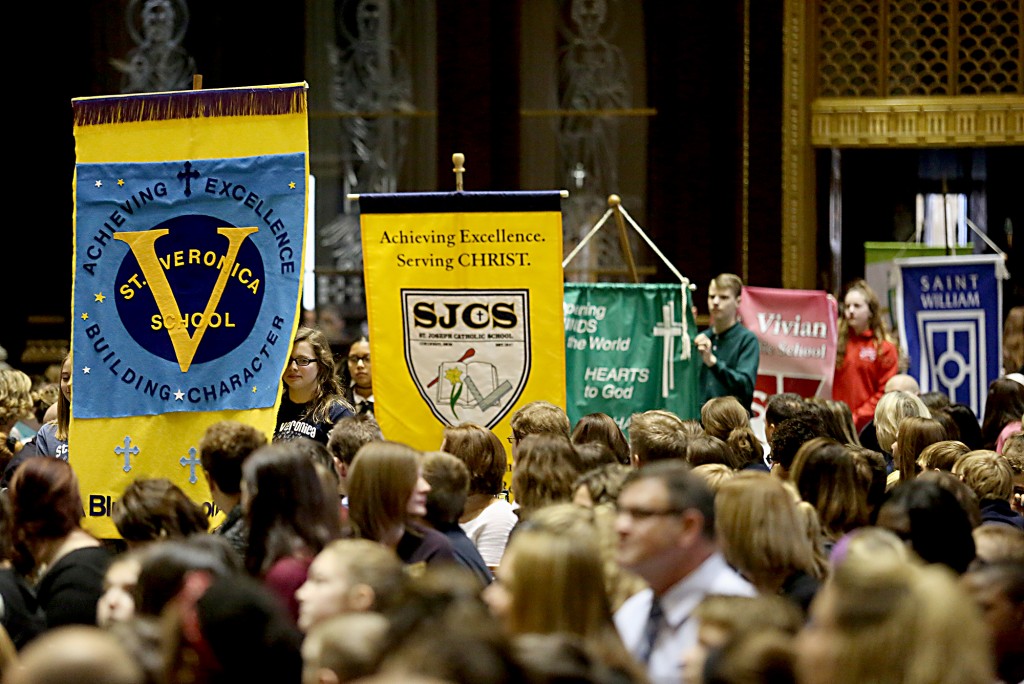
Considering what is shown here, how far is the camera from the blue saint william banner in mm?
6246

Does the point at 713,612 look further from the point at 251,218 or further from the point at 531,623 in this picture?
the point at 251,218

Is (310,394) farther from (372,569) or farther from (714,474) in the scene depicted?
(372,569)

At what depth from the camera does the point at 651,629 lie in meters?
3.91

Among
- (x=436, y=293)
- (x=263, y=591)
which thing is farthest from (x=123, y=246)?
(x=263, y=591)

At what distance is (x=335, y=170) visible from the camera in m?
12.9

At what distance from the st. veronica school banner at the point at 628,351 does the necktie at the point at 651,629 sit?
193 inches

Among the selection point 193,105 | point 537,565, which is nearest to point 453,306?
point 193,105

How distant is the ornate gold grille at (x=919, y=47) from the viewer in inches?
481

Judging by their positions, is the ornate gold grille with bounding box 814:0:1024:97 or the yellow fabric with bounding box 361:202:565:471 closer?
the yellow fabric with bounding box 361:202:565:471

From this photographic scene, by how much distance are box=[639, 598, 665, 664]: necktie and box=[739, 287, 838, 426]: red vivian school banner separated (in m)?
6.23

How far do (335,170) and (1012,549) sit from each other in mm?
8944

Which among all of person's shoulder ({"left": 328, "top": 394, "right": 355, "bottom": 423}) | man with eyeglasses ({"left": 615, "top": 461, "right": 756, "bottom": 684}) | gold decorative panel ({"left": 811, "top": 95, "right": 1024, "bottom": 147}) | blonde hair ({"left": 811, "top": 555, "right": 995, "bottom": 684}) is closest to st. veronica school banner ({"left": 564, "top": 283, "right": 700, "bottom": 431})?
person's shoulder ({"left": 328, "top": 394, "right": 355, "bottom": 423})

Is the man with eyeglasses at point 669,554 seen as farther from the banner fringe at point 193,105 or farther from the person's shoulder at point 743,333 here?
the person's shoulder at point 743,333

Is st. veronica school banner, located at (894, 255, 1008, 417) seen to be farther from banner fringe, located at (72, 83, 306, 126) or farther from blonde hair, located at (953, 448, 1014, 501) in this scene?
banner fringe, located at (72, 83, 306, 126)
